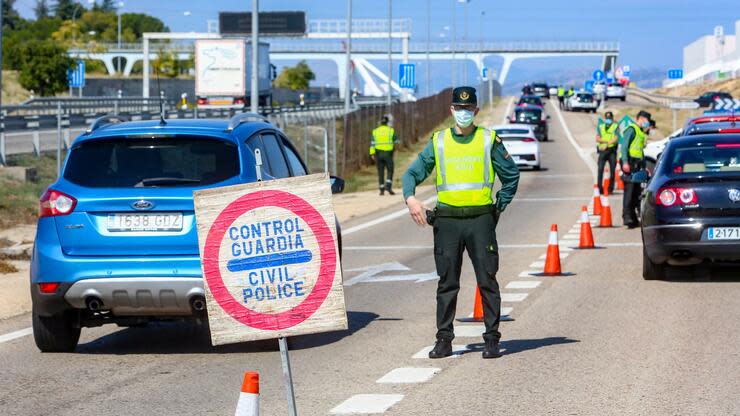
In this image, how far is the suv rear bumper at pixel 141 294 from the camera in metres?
10.1

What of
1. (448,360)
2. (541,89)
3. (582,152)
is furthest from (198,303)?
(541,89)

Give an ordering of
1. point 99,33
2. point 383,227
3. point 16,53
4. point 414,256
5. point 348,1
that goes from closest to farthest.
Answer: point 414,256 → point 383,227 → point 348,1 → point 16,53 → point 99,33

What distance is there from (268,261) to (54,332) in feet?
13.7

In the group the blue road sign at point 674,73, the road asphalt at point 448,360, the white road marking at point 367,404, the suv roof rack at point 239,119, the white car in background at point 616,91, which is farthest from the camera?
the blue road sign at point 674,73

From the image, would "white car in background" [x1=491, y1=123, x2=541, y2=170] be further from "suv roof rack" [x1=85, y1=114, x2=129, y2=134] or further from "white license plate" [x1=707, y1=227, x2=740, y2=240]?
"suv roof rack" [x1=85, y1=114, x2=129, y2=134]

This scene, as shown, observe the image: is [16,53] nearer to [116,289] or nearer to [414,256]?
[414,256]

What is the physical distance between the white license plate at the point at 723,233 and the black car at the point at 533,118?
48.4 m

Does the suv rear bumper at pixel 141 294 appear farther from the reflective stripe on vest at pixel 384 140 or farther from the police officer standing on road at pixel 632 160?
the reflective stripe on vest at pixel 384 140

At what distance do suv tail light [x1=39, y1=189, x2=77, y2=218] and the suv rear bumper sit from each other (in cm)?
55

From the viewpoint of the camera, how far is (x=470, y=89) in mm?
10031

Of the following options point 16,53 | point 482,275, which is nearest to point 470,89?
point 482,275

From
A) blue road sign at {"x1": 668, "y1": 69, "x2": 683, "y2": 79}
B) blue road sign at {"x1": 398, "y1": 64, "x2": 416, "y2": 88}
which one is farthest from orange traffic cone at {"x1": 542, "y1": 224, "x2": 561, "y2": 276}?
blue road sign at {"x1": 668, "y1": 69, "x2": 683, "y2": 79}

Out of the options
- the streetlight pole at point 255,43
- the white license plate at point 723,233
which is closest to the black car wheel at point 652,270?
the white license plate at point 723,233

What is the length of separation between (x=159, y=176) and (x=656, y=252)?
6333 mm
